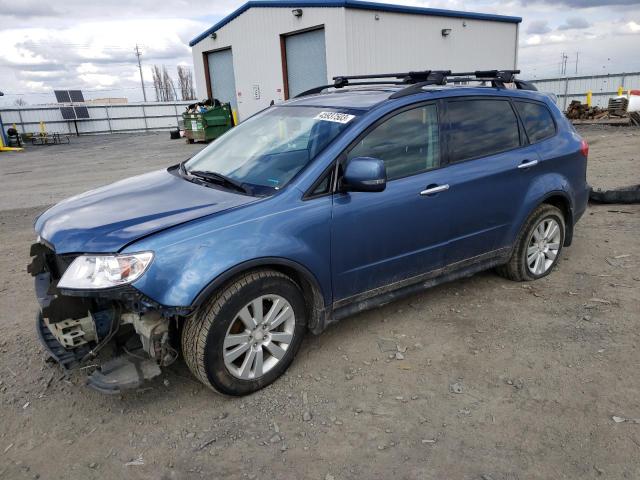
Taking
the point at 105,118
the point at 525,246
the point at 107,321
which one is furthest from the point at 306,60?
the point at 105,118

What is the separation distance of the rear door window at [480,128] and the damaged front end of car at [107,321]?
2.33m

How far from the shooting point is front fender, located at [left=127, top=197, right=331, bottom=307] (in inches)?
102

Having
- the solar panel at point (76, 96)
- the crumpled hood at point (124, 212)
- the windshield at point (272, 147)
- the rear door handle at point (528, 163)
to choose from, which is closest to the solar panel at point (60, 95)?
the solar panel at point (76, 96)

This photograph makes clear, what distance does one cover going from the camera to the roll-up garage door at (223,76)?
937 inches

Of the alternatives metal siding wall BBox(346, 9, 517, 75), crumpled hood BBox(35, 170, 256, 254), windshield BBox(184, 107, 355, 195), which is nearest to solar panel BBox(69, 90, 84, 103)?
metal siding wall BBox(346, 9, 517, 75)

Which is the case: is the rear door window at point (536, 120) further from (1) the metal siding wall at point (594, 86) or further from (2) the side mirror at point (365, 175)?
(1) the metal siding wall at point (594, 86)

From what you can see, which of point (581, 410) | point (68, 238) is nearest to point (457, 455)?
point (581, 410)

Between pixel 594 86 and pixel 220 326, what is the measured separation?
26.5 meters

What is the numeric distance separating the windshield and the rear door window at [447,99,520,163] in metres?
0.89

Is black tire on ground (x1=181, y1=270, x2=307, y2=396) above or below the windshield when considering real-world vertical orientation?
below

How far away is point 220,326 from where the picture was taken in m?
2.75

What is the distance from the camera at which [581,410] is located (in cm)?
278

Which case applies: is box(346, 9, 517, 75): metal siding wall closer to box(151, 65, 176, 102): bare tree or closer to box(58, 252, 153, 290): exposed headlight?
box(58, 252, 153, 290): exposed headlight

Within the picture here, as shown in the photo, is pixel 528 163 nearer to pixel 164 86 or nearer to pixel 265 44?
pixel 265 44
